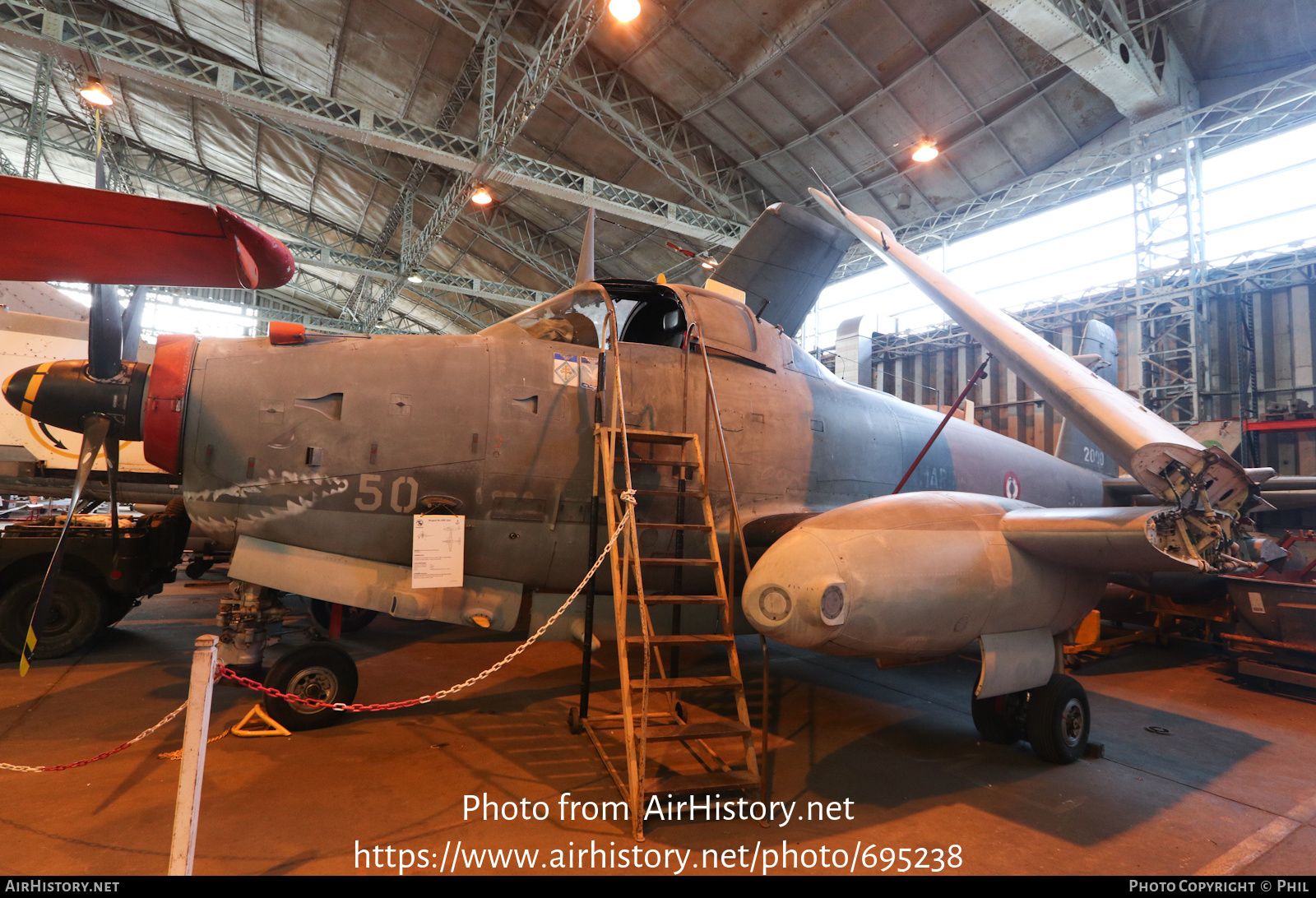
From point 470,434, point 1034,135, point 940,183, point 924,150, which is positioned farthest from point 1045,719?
point 940,183

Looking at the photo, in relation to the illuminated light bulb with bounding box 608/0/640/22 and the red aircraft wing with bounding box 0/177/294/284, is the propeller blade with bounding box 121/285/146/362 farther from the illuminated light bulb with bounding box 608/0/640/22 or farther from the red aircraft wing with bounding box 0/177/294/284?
the illuminated light bulb with bounding box 608/0/640/22

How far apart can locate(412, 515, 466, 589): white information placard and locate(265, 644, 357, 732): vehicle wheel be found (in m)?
1.15

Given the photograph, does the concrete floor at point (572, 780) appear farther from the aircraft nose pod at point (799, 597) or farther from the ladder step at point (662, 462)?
the ladder step at point (662, 462)

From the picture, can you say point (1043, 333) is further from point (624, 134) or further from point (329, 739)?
point (329, 739)

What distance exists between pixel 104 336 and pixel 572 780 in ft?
14.8

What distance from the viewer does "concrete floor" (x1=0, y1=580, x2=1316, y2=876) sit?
11.2ft

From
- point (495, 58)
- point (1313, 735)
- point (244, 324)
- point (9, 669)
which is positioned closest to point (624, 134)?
point (495, 58)

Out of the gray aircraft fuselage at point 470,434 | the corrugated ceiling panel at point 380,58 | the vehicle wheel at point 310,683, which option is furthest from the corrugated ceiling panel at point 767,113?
the vehicle wheel at point 310,683

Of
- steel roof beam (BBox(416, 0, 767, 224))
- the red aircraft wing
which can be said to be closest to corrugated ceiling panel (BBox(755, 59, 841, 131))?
steel roof beam (BBox(416, 0, 767, 224))

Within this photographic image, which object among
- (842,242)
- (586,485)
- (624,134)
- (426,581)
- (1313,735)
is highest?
(624,134)

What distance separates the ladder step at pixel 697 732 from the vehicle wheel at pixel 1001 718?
240 centimetres

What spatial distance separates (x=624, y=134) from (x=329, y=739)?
15.8m
